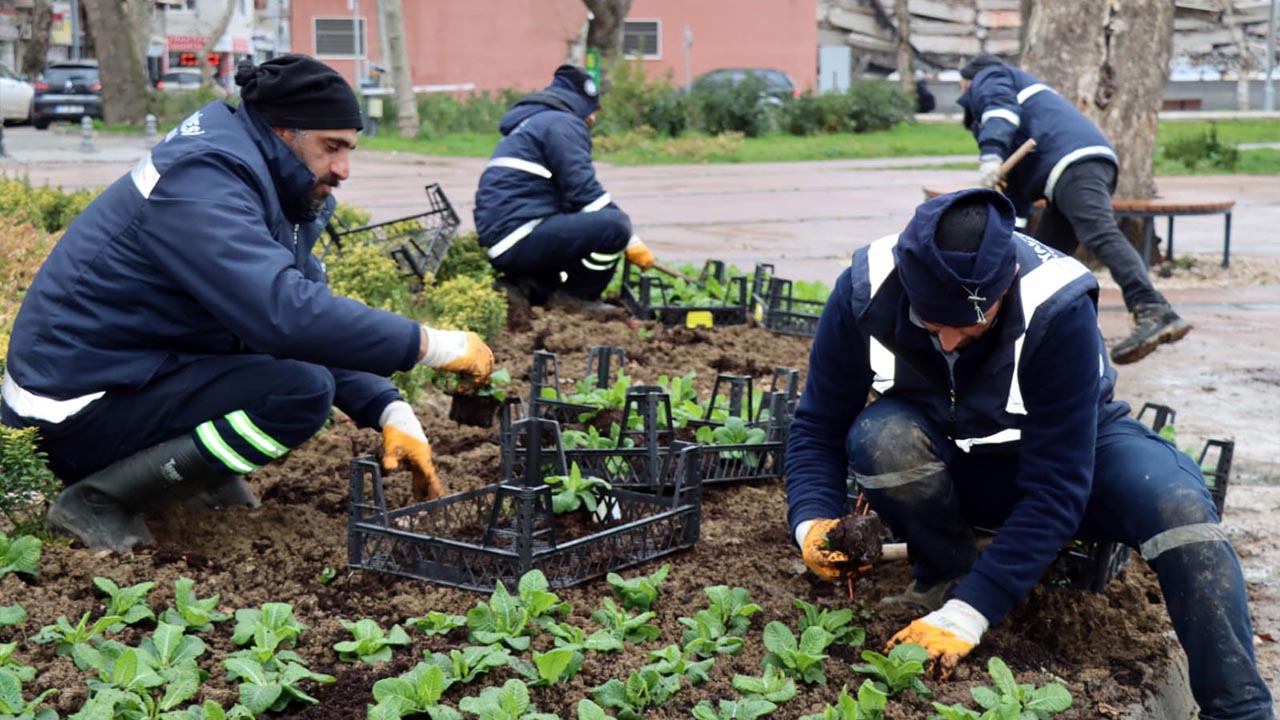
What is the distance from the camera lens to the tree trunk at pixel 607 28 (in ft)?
97.1

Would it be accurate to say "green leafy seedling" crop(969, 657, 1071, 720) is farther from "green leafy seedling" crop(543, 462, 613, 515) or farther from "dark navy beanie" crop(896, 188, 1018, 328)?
"green leafy seedling" crop(543, 462, 613, 515)

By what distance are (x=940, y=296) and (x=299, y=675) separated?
154cm

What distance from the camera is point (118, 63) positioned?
3016 cm

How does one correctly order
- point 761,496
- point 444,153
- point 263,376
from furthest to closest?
point 444,153 < point 761,496 < point 263,376

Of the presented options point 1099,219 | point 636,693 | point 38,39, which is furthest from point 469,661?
point 38,39

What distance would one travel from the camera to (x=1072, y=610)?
12.3 feet

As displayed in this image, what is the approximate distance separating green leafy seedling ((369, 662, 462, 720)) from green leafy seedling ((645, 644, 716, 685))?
1.54ft

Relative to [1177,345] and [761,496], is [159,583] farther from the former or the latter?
[1177,345]

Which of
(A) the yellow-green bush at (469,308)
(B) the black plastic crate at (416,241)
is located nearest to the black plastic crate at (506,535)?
(A) the yellow-green bush at (469,308)

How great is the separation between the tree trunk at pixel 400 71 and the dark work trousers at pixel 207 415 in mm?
23391

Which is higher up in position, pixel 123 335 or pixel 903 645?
pixel 123 335

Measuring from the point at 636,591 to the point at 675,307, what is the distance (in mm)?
4066

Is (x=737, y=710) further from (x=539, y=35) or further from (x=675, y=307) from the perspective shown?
(x=539, y=35)

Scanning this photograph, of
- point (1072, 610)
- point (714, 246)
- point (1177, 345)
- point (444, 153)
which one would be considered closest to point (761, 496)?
point (1072, 610)
